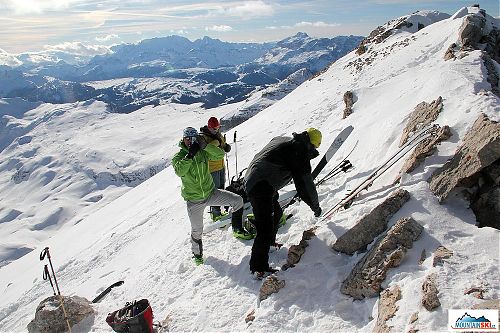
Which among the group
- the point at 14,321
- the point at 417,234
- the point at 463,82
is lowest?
the point at 14,321

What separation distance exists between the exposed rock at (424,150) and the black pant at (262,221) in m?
2.89

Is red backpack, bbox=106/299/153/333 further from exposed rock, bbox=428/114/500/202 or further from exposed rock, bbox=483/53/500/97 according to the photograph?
exposed rock, bbox=483/53/500/97

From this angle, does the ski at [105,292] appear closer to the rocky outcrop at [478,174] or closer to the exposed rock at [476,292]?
the rocky outcrop at [478,174]

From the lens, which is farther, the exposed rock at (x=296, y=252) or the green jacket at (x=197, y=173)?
the green jacket at (x=197, y=173)

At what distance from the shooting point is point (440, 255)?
5930 millimetres

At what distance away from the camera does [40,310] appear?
8586 mm

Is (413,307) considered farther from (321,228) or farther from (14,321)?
(14,321)

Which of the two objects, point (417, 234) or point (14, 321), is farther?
point (14, 321)

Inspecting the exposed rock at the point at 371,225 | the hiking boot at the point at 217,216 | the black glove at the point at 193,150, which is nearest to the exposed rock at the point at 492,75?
the exposed rock at the point at 371,225

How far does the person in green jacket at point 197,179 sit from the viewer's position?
8.59m

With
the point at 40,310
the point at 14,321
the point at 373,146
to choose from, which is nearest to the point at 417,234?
the point at 373,146

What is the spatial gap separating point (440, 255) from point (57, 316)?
25.9 ft

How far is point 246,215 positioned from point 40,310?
5.32 metres

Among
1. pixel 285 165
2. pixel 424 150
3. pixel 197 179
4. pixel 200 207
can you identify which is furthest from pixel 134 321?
pixel 424 150
